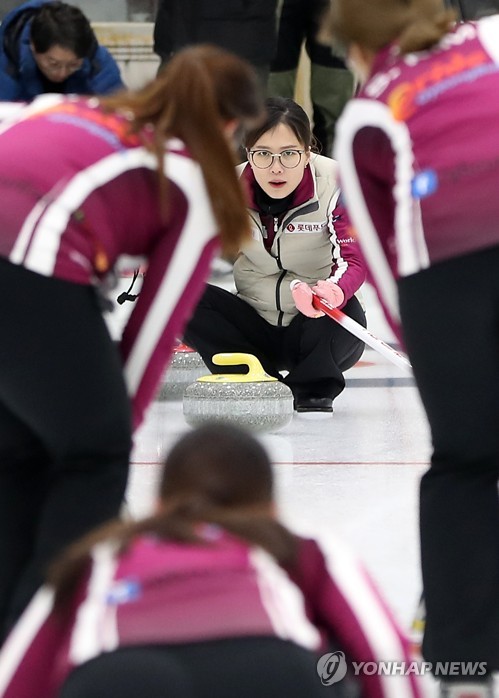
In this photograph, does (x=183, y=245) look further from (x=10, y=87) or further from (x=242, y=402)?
(x=10, y=87)

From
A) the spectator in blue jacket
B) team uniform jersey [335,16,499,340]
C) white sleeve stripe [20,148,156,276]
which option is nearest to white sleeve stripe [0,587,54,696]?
white sleeve stripe [20,148,156,276]

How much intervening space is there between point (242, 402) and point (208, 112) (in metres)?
1.90

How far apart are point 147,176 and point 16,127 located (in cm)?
19

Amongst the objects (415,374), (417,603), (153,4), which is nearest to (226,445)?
(415,374)

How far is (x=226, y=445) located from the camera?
1423 millimetres

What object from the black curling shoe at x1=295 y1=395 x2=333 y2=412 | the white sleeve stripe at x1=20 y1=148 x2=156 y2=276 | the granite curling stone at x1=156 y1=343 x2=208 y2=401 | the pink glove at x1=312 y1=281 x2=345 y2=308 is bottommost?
the granite curling stone at x1=156 y1=343 x2=208 y2=401

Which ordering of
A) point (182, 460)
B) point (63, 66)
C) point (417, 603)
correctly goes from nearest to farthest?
point (182, 460)
point (417, 603)
point (63, 66)

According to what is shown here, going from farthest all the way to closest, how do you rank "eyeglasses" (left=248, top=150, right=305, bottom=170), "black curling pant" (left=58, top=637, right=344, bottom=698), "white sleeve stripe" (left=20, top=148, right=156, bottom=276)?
"eyeglasses" (left=248, top=150, right=305, bottom=170), "white sleeve stripe" (left=20, top=148, right=156, bottom=276), "black curling pant" (left=58, top=637, right=344, bottom=698)

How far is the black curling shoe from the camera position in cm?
399

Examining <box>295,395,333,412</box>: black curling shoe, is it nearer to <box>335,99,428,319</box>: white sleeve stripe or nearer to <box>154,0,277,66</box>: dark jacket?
<box>154,0,277,66</box>: dark jacket

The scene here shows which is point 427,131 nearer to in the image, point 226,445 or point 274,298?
point 226,445

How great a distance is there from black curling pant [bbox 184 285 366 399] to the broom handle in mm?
90

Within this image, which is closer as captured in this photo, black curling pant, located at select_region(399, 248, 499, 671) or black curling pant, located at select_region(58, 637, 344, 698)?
black curling pant, located at select_region(58, 637, 344, 698)

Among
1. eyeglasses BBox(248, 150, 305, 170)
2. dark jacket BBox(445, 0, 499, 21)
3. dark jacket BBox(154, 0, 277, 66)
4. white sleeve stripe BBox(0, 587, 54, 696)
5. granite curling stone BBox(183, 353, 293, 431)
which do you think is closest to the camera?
white sleeve stripe BBox(0, 587, 54, 696)
